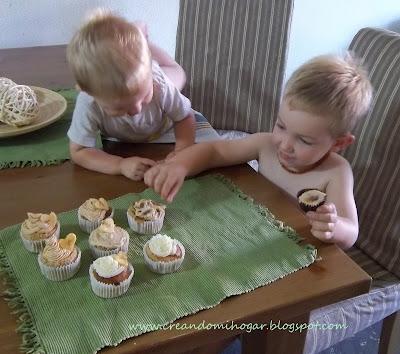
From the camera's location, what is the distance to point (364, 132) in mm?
1366

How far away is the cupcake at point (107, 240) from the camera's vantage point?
2.82 feet

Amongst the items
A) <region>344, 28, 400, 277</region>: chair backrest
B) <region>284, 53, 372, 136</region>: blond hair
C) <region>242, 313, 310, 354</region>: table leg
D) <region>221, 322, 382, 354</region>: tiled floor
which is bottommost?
<region>221, 322, 382, 354</region>: tiled floor

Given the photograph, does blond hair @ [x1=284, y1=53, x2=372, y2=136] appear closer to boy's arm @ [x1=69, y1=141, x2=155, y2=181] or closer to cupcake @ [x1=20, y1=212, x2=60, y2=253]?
boy's arm @ [x1=69, y1=141, x2=155, y2=181]

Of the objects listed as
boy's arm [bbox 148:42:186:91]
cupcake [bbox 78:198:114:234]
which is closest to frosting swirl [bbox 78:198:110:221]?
cupcake [bbox 78:198:114:234]

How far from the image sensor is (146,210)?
0.93 meters

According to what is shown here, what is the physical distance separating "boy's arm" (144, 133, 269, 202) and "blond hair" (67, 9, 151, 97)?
0.18 m

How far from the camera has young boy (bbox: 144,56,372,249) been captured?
109 cm

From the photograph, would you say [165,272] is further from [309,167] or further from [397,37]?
[397,37]

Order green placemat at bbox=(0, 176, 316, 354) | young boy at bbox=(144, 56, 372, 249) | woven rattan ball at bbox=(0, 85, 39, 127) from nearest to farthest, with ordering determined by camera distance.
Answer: green placemat at bbox=(0, 176, 316, 354) < young boy at bbox=(144, 56, 372, 249) < woven rattan ball at bbox=(0, 85, 39, 127)

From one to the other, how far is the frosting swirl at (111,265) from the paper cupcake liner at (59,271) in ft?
0.12

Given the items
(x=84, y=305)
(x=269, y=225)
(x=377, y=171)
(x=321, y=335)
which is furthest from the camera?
(x=377, y=171)

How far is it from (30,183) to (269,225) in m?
0.50

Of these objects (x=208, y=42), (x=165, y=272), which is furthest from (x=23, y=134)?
(x=208, y=42)

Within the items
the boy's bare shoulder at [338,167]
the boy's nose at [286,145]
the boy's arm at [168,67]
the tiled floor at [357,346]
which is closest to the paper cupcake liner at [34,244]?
the boy's nose at [286,145]
